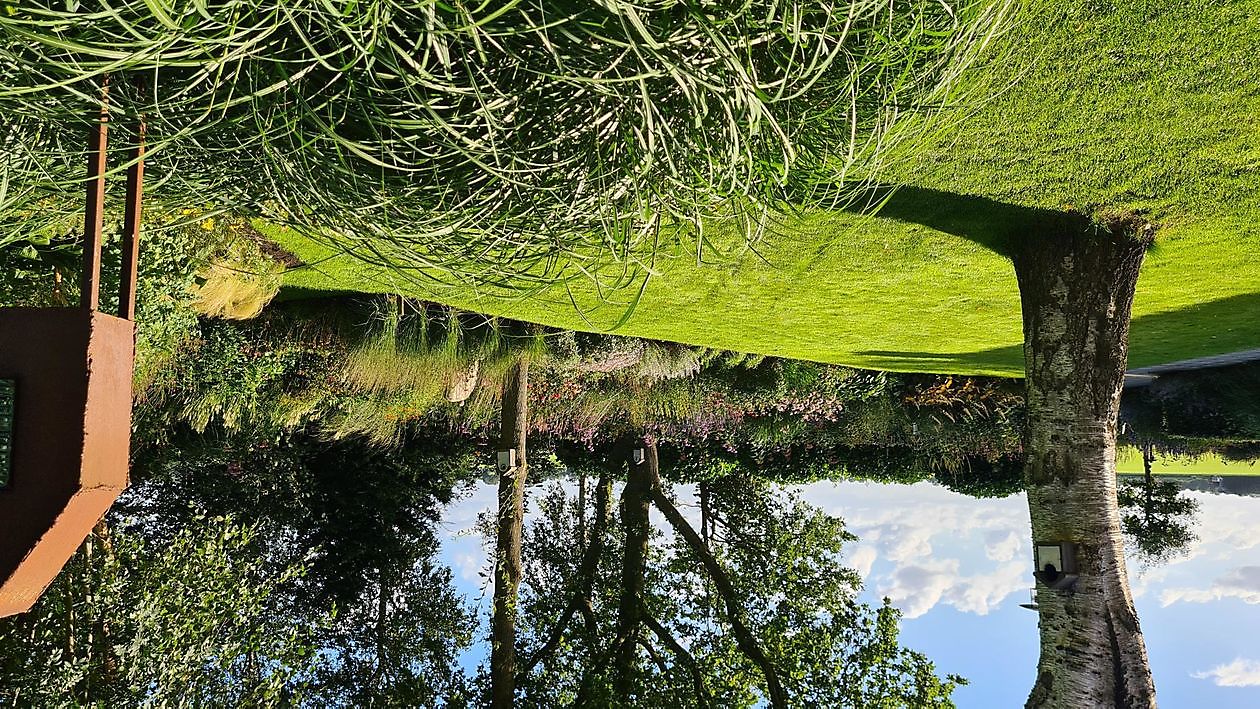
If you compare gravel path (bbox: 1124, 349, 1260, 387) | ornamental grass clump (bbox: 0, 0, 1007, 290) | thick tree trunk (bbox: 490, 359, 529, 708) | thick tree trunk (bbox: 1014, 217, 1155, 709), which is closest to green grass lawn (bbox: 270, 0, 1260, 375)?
ornamental grass clump (bbox: 0, 0, 1007, 290)

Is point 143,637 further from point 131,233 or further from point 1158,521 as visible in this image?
point 1158,521

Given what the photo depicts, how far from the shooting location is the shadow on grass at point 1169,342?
586 cm

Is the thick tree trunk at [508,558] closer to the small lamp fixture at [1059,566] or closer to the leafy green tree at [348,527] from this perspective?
the leafy green tree at [348,527]

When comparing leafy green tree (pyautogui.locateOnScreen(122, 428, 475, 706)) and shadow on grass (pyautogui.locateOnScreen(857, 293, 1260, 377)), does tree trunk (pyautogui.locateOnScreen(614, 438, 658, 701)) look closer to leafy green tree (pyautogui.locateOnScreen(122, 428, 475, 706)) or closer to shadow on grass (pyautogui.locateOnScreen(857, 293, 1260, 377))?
leafy green tree (pyautogui.locateOnScreen(122, 428, 475, 706))

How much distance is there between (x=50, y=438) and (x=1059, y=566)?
13.1 feet

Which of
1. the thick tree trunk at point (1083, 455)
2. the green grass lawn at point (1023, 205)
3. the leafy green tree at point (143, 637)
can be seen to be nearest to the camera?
the green grass lawn at point (1023, 205)

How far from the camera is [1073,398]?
3.65 metres

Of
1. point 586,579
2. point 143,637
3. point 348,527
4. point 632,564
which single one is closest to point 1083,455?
point 632,564

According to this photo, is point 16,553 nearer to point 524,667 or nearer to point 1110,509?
point 1110,509

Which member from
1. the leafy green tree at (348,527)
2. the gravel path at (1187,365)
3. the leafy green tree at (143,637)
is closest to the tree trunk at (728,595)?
the leafy green tree at (348,527)

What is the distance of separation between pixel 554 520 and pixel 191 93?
811cm

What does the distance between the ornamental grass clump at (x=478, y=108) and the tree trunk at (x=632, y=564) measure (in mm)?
6049

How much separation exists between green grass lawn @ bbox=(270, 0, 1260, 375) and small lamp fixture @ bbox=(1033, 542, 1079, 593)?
5.78 ft

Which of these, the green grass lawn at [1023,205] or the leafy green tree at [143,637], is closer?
the green grass lawn at [1023,205]
